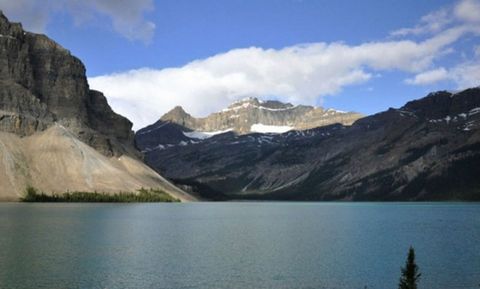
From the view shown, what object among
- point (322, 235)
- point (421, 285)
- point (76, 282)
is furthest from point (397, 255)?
point (76, 282)

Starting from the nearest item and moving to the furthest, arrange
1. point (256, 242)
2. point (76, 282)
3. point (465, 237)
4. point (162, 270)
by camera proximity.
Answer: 1. point (76, 282)
2. point (162, 270)
3. point (256, 242)
4. point (465, 237)

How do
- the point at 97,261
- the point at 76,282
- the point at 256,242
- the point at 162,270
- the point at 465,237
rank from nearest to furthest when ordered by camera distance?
the point at 76,282, the point at 162,270, the point at 97,261, the point at 256,242, the point at 465,237

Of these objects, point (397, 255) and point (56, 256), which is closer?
point (56, 256)

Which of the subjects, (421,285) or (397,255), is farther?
(397,255)

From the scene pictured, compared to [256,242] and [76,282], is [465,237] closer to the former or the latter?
[256,242]

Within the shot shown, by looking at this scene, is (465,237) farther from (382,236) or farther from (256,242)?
(256,242)

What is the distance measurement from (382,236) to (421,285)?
175 ft

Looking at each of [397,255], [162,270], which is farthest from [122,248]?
[397,255]

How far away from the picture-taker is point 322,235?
383 feet

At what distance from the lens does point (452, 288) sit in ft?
205

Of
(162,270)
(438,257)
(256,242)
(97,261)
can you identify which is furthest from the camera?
(256,242)

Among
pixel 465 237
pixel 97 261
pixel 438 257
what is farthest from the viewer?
pixel 465 237

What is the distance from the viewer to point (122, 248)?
3531 inches

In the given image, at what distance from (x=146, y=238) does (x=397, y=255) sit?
44.2 m
